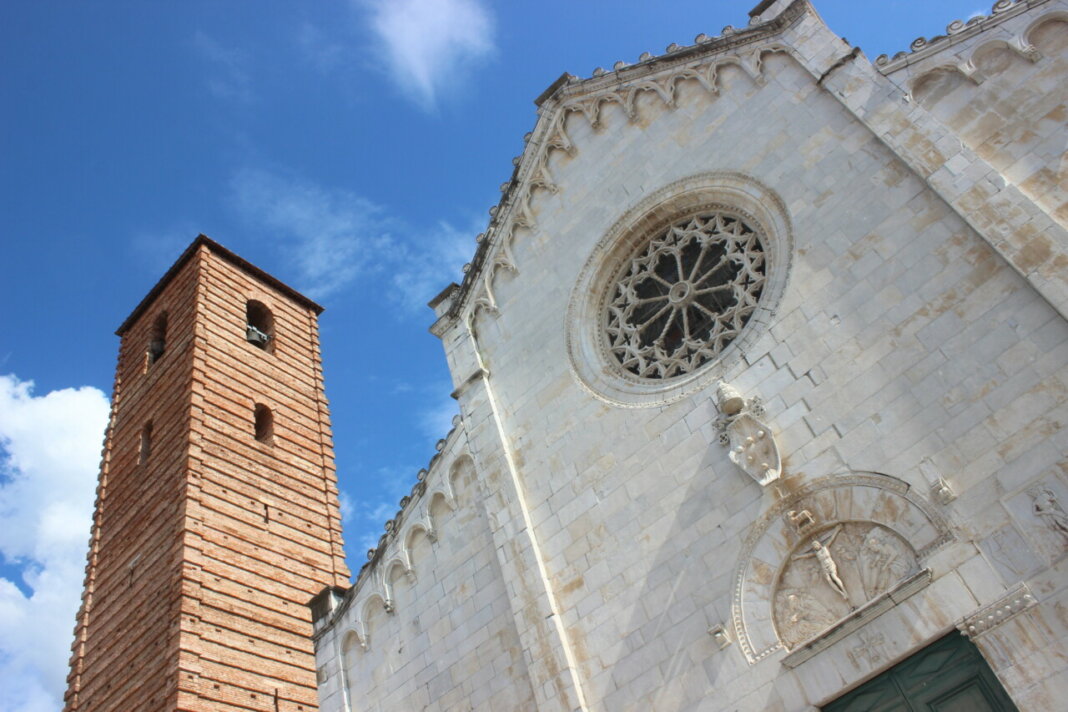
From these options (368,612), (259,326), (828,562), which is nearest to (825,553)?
(828,562)

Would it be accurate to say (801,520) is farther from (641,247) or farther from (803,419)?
(641,247)

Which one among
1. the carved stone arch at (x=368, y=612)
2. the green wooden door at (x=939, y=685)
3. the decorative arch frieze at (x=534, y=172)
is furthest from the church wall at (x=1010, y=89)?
the carved stone arch at (x=368, y=612)

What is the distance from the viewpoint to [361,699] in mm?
12656

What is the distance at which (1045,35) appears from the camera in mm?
10102

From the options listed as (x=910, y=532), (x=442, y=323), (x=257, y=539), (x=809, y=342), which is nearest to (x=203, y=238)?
(x=257, y=539)

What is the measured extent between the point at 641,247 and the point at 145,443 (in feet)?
42.3

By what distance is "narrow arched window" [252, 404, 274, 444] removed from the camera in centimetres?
2075

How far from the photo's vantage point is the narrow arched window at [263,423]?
68.1 feet

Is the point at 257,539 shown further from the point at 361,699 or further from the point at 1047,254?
the point at 1047,254

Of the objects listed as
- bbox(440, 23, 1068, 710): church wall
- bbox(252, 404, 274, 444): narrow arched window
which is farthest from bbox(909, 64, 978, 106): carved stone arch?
bbox(252, 404, 274, 444): narrow arched window

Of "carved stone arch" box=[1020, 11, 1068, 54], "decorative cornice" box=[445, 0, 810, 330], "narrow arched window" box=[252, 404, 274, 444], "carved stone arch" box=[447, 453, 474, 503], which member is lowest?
"carved stone arch" box=[1020, 11, 1068, 54]

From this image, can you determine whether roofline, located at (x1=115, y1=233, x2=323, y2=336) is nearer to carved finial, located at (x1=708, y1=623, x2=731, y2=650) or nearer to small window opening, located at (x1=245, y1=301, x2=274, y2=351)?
small window opening, located at (x1=245, y1=301, x2=274, y2=351)

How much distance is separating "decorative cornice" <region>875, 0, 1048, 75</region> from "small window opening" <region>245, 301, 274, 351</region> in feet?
53.6

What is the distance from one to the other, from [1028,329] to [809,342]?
6.97ft
